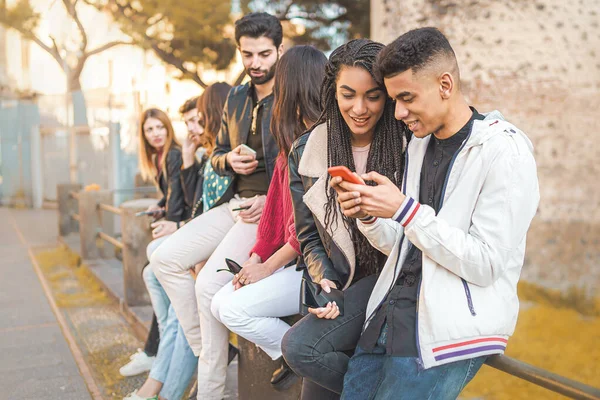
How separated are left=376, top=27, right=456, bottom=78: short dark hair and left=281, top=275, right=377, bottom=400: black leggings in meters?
0.78

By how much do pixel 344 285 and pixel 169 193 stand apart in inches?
82.8

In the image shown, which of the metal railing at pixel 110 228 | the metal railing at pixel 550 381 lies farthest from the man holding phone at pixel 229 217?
the metal railing at pixel 110 228

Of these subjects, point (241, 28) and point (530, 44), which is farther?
point (530, 44)

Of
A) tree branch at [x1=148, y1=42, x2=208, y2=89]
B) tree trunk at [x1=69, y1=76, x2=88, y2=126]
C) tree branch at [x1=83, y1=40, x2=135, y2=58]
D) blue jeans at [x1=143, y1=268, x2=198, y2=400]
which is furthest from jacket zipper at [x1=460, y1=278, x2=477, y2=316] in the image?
tree trunk at [x1=69, y1=76, x2=88, y2=126]

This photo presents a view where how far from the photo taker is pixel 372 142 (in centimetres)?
228

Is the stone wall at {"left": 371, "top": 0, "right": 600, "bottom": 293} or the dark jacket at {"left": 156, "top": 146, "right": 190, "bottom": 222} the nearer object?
the dark jacket at {"left": 156, "top": 146, "right": 190, "bottom": 222}

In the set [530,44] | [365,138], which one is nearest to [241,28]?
[365,138]

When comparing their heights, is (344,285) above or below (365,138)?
below

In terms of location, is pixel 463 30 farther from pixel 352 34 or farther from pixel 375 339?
pixel 352 34

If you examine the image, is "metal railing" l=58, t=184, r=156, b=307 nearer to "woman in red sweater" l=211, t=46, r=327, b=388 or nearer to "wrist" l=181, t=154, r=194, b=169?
"wrist" l=181, t=154, r=194, b=169

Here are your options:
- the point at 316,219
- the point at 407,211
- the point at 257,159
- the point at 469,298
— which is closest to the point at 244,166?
the point at 257,159

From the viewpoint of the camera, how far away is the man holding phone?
3.11m

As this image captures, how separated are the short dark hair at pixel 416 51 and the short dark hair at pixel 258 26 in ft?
4.98

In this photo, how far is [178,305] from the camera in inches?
135
